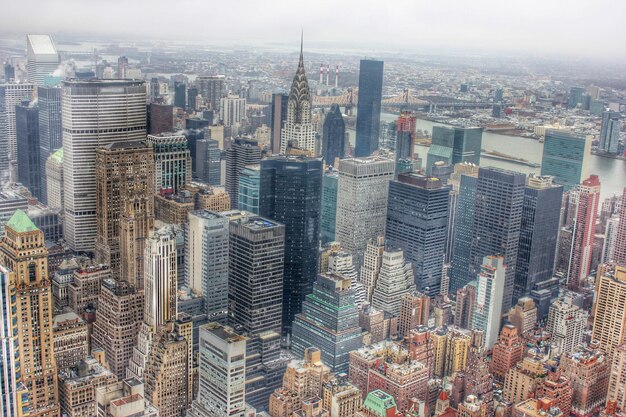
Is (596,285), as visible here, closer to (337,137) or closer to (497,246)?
(497,246)

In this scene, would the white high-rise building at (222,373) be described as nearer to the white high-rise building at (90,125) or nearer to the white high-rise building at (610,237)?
the white high-rise building at (90,125)

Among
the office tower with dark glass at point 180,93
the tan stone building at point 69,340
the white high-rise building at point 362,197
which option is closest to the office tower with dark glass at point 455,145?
the white high-rise building at point 362,197

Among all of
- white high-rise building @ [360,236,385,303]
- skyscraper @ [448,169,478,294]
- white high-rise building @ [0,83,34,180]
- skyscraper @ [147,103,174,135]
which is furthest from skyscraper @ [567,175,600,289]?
white high-rise building @ [0,83,34,180]

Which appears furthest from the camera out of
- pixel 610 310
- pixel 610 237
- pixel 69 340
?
pixel 610 237

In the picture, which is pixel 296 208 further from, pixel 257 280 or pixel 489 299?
pixel 489 299

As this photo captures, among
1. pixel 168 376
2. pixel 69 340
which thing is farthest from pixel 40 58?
pixel 168 376

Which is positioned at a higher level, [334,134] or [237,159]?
[334,134]
